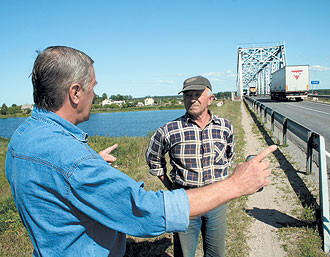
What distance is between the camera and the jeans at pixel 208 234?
2611mm

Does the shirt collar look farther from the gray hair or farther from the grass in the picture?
the grass

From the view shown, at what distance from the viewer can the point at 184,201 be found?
1165 millimetres

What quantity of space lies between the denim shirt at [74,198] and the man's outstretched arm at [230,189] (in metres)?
0.06

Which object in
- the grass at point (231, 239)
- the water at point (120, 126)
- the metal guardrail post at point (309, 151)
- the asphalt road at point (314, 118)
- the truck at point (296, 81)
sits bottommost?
the water at point (120, 126)

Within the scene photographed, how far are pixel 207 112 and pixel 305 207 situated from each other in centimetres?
225

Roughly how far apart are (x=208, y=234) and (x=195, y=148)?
2.74 ft

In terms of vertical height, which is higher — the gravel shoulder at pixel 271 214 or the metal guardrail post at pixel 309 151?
the metal guardrail post at pixel 309 151

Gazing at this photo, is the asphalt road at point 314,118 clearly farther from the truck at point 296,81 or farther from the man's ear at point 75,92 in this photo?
the truck at point 296,81

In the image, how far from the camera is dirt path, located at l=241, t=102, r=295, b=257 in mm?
3327

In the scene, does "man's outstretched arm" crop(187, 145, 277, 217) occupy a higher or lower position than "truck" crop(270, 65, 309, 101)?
lower

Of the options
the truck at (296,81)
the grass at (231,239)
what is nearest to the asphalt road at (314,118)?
the grass at (231,239)

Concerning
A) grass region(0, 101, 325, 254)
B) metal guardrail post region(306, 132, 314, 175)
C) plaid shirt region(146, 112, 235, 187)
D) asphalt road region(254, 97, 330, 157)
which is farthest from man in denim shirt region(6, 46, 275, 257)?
asphalt road region(254, 97, 330, 157)

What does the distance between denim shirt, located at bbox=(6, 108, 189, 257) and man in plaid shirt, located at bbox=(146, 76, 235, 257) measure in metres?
1.51

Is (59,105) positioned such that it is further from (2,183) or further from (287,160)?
(2,183)
